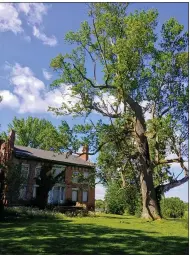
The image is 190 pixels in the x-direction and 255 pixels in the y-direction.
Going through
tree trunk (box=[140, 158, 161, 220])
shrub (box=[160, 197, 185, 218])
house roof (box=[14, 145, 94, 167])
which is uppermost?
house roof (box=[14, 145, 94, 167])

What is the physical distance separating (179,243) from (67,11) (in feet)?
42.1

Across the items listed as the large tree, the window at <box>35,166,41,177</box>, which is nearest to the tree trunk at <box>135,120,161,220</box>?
the large tree

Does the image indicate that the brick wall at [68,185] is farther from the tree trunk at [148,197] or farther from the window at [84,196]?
the tree trunk at [148,197]

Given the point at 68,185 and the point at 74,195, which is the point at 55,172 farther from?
the point at 74,195

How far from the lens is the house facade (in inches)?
1675

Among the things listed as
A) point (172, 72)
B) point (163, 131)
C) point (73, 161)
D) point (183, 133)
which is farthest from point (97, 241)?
point (73, 161)

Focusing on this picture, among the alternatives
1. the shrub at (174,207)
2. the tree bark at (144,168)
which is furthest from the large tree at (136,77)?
the shrub at (174,207)

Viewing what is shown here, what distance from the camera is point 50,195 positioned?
45938mm

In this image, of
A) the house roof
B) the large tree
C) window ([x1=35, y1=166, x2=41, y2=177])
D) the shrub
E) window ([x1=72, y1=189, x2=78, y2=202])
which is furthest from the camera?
window ([x1=72, y1=189, x2=78, y2=202])

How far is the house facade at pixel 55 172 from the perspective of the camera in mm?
42537

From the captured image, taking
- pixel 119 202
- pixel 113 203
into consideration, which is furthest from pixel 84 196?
pixel 119 202

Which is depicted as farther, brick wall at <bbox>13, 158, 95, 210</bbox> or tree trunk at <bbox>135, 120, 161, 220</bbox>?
brick wall at <bbox>13, 158, 95, 210</bbox>

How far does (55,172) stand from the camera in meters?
46.3

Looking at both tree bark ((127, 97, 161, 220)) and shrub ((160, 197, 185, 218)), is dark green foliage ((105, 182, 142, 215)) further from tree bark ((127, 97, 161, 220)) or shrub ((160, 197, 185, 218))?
tree bark ((127, 97, 161, 220))
